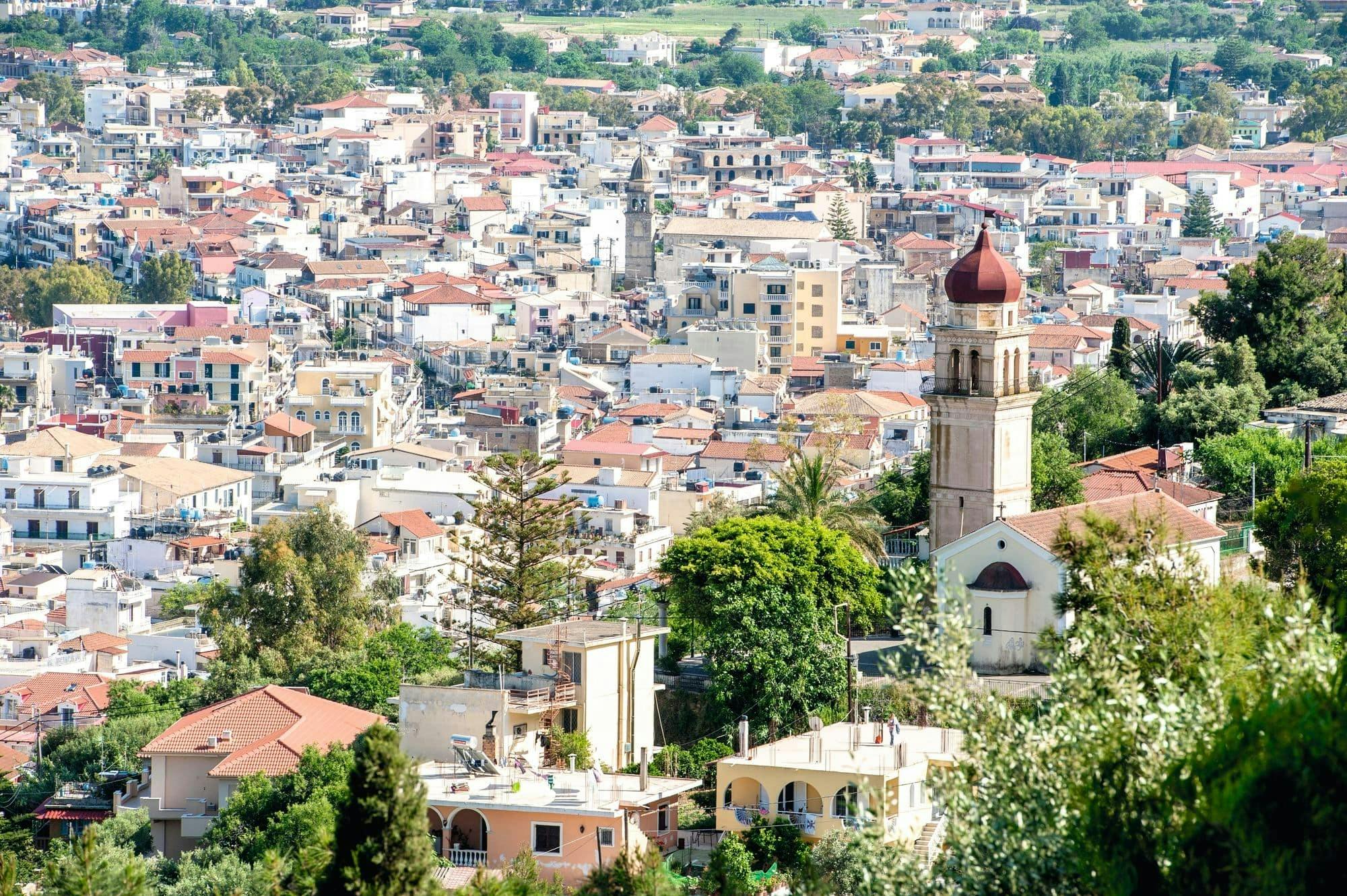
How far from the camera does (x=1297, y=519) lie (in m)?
23.9

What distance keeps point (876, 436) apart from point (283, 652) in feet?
66.0

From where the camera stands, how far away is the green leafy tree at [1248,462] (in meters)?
28.5

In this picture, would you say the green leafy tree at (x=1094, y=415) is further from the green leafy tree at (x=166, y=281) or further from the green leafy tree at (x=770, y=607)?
the green leafy tree at (x=166, y=281)

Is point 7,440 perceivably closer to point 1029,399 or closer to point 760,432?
point 760,432

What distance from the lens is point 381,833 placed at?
14.5m

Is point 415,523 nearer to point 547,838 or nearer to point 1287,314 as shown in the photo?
point 1287,314

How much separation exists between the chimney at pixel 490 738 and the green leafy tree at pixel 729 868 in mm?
2186

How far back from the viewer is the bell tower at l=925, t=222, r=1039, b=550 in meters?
24.6

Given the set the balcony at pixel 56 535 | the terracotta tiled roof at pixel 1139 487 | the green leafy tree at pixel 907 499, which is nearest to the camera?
the terracotta tiled roof at pixel 1139 487

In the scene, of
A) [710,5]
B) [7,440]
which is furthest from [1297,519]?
[710,5]

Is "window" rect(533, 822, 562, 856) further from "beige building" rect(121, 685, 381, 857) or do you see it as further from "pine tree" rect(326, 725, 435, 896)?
"pine tree" rect(326, 725, 435, 896)

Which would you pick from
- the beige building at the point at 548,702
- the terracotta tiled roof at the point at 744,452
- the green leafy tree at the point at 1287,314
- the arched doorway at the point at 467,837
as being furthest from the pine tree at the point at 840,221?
the arched doorway at the point at 467,837

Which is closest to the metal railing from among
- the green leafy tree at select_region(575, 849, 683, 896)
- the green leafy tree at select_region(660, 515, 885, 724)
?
the green leafy tree at select_region(660, 515, 885, 724)

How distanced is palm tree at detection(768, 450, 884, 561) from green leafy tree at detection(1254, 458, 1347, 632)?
3.62m
